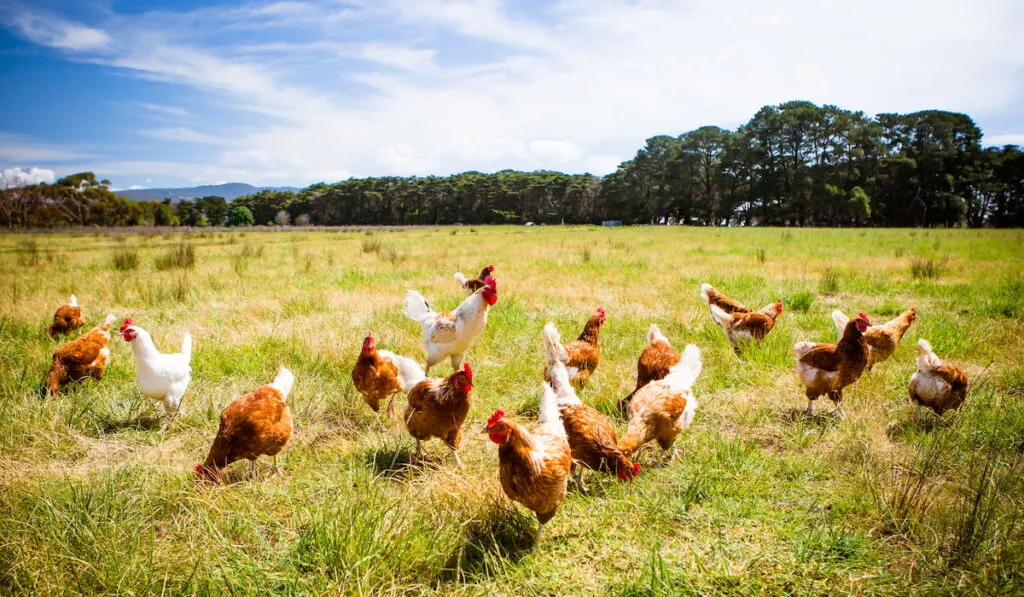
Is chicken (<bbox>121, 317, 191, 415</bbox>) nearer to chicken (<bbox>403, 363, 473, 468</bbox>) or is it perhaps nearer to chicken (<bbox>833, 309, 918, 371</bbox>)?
chicken (<bbox>403, 363, 473, 468</bbox>)

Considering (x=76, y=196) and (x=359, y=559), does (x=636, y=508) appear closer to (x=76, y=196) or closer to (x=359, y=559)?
(x=359, y=559)

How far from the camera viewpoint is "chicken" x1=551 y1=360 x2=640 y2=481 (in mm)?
2809

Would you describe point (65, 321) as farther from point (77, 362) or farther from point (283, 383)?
point (283, 383)

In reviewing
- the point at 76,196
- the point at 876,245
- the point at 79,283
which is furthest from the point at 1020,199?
the point at 76,196

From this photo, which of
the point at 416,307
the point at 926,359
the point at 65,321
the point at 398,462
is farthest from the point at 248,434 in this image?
the point at 926,359

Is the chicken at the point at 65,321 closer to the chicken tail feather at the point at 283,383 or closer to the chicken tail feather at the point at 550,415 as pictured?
the chicken tail feather at the point at 283,383

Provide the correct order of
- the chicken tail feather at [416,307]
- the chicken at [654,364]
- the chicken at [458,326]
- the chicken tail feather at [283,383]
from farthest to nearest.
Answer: the chicken tail feather at [416,307], the chicken at [458,326], the chicken at [654,364], the chicken tail feather at [283,383]

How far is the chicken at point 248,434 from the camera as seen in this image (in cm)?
287

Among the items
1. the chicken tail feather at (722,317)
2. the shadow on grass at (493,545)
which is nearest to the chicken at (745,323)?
the chicken tail feather at (722,317)

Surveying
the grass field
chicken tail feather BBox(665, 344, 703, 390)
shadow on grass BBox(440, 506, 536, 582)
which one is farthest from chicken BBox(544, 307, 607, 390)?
shadow on grass BBox(440, 506, 536, 582)

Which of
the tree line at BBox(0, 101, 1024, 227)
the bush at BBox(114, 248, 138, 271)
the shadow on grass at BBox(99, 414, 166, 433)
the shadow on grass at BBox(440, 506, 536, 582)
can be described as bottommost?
the shadow on grass at BBox(440, 506, 536, 582)

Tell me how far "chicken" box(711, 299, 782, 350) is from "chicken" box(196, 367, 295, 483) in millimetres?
5237

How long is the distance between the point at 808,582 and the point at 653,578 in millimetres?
826

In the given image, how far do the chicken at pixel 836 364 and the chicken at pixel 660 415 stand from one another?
1284 millimetres
